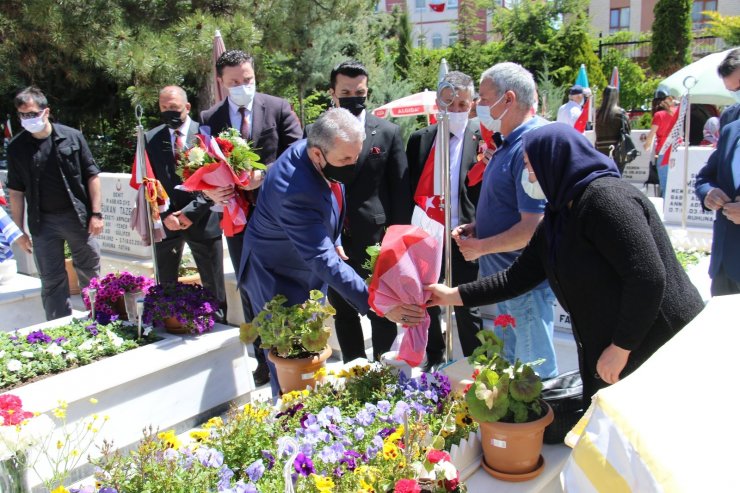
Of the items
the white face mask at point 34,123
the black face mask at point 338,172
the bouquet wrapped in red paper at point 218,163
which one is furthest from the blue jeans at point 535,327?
the white face mask at point 34,123

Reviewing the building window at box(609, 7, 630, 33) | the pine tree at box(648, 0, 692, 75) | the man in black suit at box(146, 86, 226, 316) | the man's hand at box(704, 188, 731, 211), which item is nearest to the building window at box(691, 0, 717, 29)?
the building window at box(609, 7, 630, 33)

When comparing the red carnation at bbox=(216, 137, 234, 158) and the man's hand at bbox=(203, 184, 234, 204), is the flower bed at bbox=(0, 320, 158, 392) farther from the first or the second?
the red carnation at bbox=(216, 137, 234, 158)

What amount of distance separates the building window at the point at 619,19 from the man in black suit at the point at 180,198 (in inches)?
1515

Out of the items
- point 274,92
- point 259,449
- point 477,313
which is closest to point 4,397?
point 259,449

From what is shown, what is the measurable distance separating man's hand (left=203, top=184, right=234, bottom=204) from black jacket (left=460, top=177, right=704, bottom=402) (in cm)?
214

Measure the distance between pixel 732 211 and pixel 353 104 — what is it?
2307mm

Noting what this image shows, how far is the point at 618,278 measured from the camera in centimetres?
219

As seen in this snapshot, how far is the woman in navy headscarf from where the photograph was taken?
2059 mm

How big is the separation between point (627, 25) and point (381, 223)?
128 ft

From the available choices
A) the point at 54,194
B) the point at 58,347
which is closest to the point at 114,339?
the point at 58,347

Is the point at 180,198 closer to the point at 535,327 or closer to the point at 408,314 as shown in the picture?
the point at 408,314

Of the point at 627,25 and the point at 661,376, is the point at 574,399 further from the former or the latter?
the point at 627,25

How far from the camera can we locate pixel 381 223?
400 cm

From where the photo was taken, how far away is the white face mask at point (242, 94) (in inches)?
174
